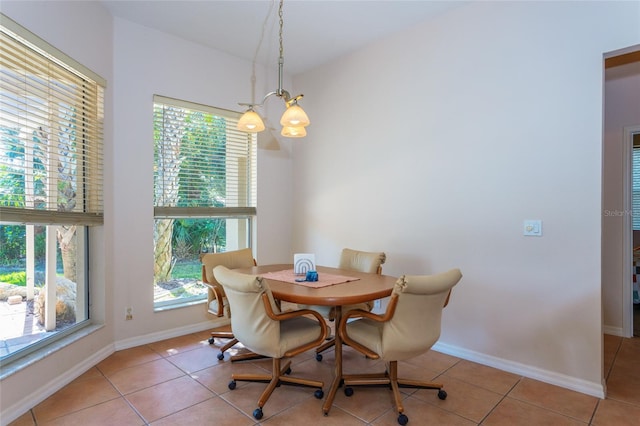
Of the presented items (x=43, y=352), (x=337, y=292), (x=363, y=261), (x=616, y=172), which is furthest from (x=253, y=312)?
(x=616, y=172)

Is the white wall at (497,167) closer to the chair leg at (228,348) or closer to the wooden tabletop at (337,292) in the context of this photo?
the wooden tabletop at (337,292)

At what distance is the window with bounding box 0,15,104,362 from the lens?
2180 millimetres

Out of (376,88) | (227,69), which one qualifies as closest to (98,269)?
(227,69)

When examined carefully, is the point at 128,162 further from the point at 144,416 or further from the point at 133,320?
the point at 144,416

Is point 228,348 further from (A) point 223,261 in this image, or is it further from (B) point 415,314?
(B) point 415,314

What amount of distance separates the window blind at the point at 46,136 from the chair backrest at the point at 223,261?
37.0 inches

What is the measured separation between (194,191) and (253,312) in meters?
2.02

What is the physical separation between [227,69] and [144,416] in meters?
3.33

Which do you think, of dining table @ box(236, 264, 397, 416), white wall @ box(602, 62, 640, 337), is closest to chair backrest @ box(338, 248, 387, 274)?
dining table @ box(236, 264, 397, 416)

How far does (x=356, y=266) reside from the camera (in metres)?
3.27

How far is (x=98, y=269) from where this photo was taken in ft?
9.82

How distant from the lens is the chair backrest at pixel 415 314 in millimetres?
1967

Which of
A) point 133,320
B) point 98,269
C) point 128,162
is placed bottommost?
point 133,320

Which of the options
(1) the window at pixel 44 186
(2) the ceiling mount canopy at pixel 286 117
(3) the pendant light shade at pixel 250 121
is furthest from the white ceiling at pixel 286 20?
(3) the pendant light shade at pixel 250 121
